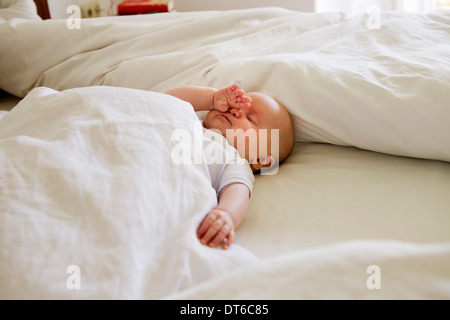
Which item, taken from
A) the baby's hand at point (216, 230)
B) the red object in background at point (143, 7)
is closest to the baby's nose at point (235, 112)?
the baby's hand at point (216, 230)

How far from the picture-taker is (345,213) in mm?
740

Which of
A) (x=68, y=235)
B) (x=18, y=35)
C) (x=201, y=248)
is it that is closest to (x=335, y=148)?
(x=201, y=248)

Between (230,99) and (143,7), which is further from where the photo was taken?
(143,7)

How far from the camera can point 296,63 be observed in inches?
38.0

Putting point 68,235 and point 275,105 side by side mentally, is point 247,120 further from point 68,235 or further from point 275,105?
point 68,235

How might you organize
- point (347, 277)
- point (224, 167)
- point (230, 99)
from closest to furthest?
1. point (347, 277)
2. point (224, 167)
3. point (230, 99)

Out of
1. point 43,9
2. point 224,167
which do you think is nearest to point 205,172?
point 224,167

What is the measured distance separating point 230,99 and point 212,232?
0.42 m

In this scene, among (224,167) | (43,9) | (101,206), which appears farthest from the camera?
(43,9)

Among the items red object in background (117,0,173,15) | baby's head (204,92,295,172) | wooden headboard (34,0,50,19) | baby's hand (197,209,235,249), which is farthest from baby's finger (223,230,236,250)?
wooden headboard (34,0,50,19)

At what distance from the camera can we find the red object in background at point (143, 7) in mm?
2357

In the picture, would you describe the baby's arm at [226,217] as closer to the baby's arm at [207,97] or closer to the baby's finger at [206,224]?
the baby's finger at [206,224]

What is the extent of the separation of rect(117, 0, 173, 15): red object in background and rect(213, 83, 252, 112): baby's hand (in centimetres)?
160

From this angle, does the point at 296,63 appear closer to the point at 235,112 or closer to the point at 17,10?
the point at 235,112
